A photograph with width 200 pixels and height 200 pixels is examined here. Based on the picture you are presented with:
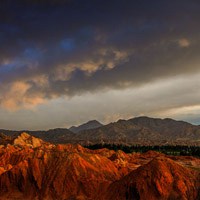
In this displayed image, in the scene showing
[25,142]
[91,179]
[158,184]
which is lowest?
[158,184]

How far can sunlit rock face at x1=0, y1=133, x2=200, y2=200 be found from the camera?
215ft

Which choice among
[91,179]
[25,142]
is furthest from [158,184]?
[25,142]

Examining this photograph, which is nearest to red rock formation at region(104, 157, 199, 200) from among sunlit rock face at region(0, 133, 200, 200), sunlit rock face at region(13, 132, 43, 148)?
sunlit rock face at region(0, 133, 200, 200)

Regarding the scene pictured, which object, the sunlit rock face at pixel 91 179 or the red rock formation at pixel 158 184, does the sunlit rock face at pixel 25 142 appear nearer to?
the sunlit rock face at pixel 91 179

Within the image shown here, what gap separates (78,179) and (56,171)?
5854 millimetres

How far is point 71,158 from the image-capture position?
8475 cm

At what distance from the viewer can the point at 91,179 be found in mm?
76750

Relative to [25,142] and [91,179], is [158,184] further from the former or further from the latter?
[25,142]

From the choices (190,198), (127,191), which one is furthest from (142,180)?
(190,198)

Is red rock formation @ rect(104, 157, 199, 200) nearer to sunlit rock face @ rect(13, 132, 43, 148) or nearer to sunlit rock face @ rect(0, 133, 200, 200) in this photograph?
sunlit rock face @ rect(0, 133, 200, 200)

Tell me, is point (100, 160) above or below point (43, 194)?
above

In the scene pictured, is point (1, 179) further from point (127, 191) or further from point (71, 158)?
point (127, 191)

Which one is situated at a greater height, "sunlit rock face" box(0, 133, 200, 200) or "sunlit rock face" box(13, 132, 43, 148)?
"sunlit rock face" box(13, 132, 43, 148)

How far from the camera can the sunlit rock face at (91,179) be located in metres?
65.6
